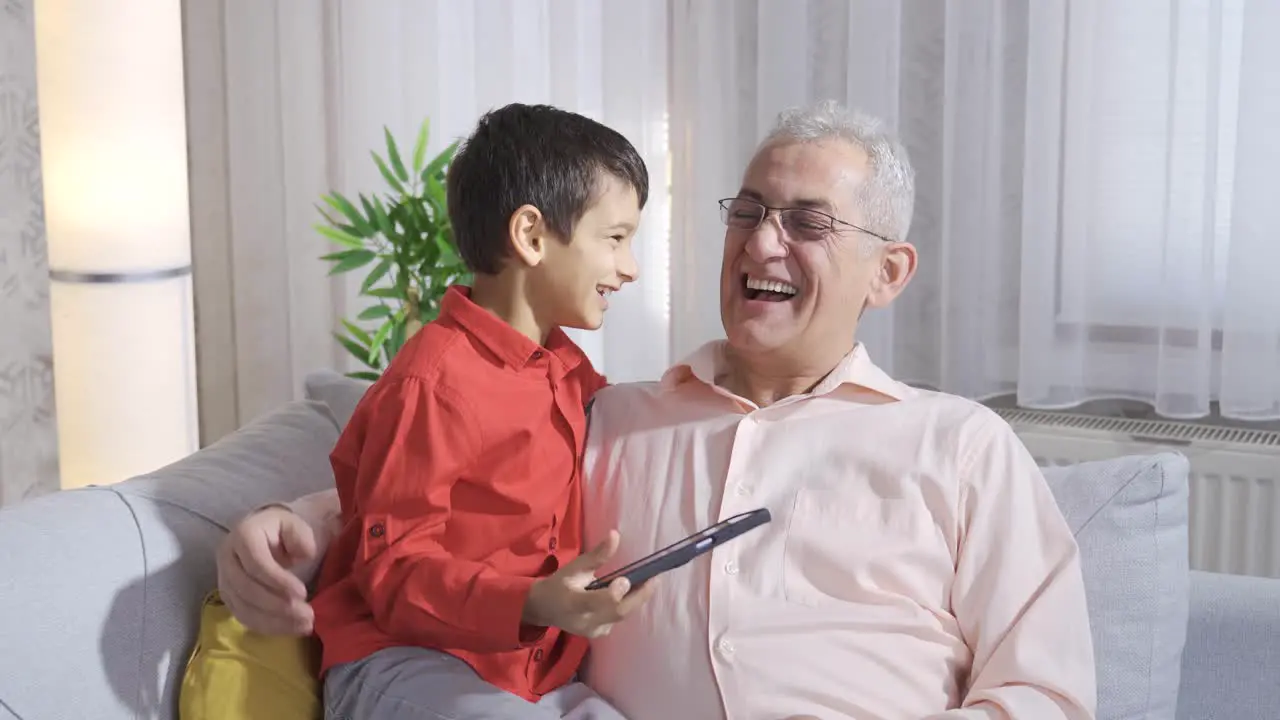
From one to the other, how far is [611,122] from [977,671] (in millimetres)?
1857

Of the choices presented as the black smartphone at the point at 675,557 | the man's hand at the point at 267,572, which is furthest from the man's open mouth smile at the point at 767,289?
the man's hand at the point at 267,572

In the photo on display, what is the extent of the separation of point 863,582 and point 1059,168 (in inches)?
54.8

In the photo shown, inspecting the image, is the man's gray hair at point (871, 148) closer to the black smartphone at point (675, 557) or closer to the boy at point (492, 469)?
the boy at point (492, 469)

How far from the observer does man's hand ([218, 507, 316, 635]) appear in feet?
4.55

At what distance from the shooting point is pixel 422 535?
56.0 inches

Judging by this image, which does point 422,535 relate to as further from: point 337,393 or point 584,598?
point 337,393

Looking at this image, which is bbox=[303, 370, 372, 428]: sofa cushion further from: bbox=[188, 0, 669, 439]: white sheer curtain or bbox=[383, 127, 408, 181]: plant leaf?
bbox=[188, 0, 669, 439]: white sheer curtain

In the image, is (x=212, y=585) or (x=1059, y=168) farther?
(x=1059, y=168)

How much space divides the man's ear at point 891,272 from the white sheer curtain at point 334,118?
134 cm

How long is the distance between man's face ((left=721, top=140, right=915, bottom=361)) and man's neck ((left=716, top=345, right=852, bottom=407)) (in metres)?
0.01

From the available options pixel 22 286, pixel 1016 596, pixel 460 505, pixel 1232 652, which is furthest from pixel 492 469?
pixel 22 286

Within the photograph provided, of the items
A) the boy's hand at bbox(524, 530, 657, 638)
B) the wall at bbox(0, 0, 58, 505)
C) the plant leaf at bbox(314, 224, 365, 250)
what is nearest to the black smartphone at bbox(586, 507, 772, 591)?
the boy's hand at bbox(524, 530, 657, 638)

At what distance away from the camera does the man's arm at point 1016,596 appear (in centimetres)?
142

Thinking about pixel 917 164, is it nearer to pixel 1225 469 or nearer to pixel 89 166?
pixel 1225 469
